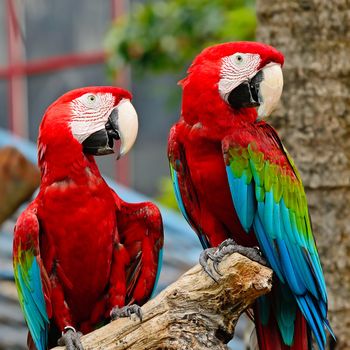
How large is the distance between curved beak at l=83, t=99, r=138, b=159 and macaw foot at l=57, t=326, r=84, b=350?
512 millimetres

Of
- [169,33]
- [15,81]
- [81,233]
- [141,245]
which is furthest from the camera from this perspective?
[15,81]

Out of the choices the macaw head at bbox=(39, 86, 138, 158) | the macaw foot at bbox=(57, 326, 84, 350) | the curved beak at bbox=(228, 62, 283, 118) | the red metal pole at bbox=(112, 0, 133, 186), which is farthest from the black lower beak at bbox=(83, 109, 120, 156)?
the red metal pole at bbox=(112, 0, 133, 186)

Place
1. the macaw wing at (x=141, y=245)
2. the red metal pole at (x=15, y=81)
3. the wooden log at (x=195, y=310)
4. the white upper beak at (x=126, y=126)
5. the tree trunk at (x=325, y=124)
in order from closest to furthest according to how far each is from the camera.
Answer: the wooden log at (x=195, y=310) < the white upper beak at (x=126, y=126) < the macaw wing at (x=141, y=245) < the tree trunk at (x=325, y=124) < the red metal pole at (x=15, y=81)

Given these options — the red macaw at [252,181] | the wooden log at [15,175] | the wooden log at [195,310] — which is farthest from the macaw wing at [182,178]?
the wooden log at [15,175]

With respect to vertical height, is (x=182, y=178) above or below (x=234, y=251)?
above

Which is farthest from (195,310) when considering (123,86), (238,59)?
(123,86)

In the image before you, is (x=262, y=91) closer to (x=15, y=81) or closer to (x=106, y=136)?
(x=106, y=136)

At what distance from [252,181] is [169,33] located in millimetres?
4125

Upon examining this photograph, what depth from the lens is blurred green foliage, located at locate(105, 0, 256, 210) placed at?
21.8 feet

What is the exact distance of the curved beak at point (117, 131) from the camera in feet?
9.00

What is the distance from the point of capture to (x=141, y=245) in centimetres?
294

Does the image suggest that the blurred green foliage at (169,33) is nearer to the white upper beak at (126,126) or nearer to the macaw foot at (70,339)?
the white upper beak at (126,126)

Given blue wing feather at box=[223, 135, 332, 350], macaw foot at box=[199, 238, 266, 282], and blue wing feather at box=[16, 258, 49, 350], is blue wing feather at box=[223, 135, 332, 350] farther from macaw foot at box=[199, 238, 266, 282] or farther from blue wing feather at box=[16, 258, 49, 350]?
blue wing feather at box=[16, 258, 49, 350]

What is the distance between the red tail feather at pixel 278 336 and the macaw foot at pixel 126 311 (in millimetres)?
446
